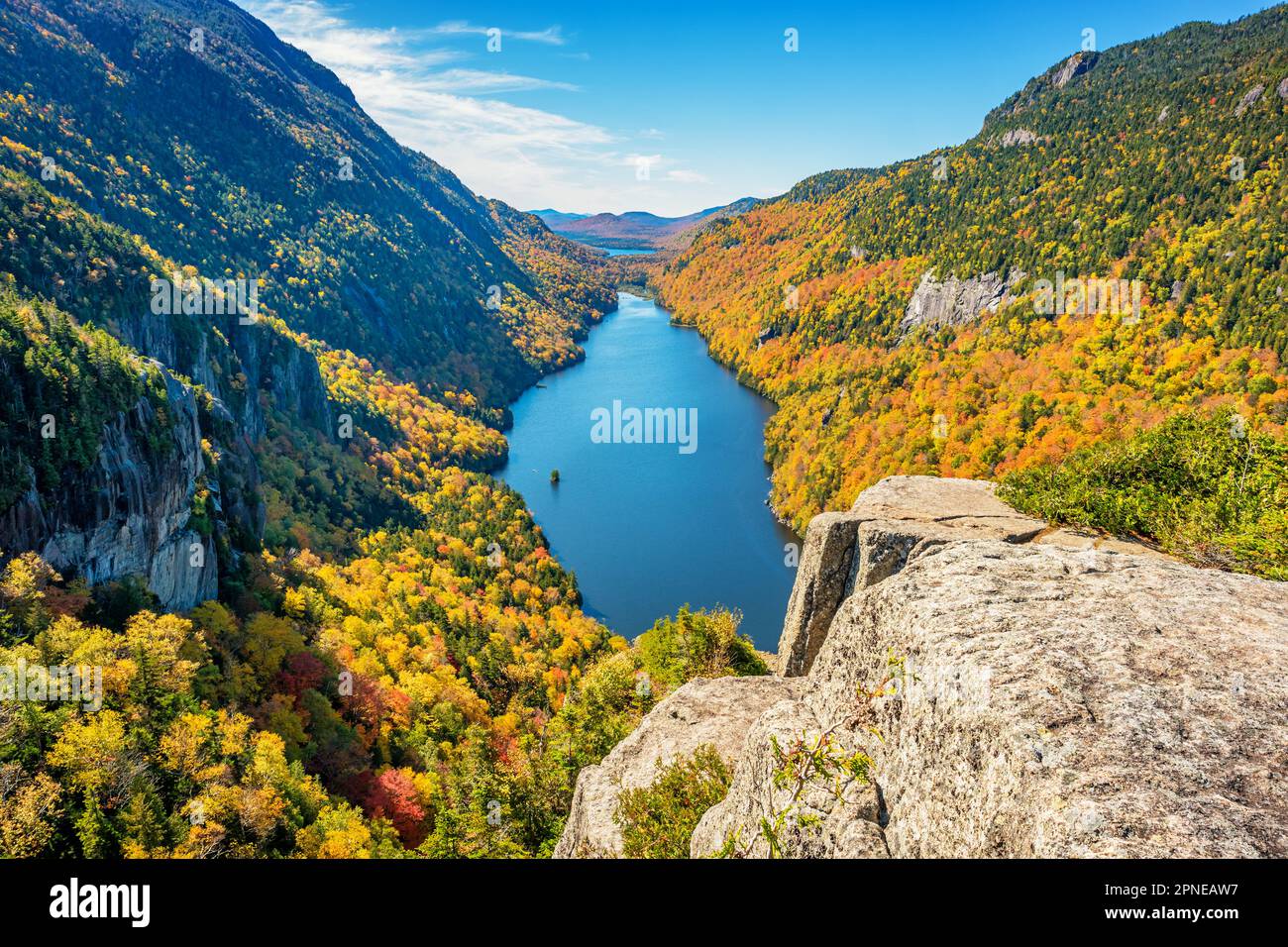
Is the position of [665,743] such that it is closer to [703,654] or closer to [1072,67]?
[703,654]

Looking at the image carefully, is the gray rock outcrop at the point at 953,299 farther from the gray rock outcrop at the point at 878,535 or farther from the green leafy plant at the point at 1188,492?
the gray rock outcrop at the point at 878,535

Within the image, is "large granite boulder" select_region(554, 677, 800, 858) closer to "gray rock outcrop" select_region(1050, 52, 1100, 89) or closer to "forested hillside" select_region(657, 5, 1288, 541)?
"forested hillside" select_region(657, 5, 1288, 541)

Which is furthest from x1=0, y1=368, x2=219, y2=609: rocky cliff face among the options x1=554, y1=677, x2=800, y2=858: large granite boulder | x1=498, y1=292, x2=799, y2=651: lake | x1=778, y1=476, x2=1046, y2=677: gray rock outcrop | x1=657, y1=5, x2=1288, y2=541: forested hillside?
Answer: x1=657, y1=5, x2=1288, y2=541: forested hillside

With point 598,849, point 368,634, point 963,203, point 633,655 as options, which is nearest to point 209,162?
point 368,634

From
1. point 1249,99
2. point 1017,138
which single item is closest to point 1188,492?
point 1249,99

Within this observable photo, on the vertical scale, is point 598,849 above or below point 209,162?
below

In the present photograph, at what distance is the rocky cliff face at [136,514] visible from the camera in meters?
33.8

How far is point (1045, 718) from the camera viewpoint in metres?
5.49

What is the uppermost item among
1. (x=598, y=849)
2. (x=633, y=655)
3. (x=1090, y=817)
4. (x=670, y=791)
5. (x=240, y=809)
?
(x=1090, y=817)

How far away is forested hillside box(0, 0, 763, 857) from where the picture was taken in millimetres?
24531

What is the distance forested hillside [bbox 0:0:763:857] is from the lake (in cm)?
675
